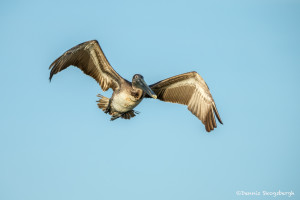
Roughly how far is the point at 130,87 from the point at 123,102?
15.6 inches

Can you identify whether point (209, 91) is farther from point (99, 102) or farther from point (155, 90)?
point (99, 102)

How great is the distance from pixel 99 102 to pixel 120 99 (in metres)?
0.84

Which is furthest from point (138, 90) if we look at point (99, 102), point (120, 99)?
point (99, 102)

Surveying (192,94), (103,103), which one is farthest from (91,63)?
(192,94)

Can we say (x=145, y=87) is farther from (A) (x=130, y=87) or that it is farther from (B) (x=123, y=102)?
(B) (x=123, y=102)

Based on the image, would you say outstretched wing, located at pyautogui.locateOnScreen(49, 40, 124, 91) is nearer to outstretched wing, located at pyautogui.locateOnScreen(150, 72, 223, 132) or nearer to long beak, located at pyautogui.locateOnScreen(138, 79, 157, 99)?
long beak, located at pyautogui.locateOnScreen(138, 79, 157, 99)

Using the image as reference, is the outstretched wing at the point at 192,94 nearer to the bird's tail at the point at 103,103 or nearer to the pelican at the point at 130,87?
the pelican at the point at 130,87

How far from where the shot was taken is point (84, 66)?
11141mm

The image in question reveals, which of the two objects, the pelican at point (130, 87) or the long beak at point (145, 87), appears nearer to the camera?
the long beak at point (145, 87)

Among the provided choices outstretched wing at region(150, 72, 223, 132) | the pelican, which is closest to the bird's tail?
the pelican

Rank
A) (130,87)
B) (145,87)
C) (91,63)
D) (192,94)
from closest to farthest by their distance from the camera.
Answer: (145,87) → (130,87) → (91,63) → (192,94)

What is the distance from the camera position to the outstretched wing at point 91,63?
10398mm

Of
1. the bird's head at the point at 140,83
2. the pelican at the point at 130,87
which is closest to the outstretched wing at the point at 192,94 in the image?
the pelican at the point at 130,87

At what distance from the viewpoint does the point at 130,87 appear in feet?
35.7
